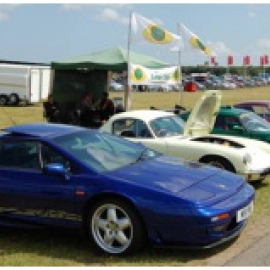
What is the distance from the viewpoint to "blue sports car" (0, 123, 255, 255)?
5.45 metres

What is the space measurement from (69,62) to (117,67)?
5.28 feet

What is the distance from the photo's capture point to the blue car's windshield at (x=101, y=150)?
20.1 feet

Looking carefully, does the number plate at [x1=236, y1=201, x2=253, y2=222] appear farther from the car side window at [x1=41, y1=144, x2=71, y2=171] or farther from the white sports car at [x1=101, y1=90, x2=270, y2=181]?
the white sports car at [x1=101, y1=90, x2=270, y2=181]

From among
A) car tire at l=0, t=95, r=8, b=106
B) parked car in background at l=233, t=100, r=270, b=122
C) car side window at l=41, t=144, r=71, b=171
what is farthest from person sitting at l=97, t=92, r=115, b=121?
car tire at l=0, t=95, r=8, b=106

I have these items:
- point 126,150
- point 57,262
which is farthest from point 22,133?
point 57,262

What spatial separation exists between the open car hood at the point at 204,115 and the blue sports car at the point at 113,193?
4.19 metres

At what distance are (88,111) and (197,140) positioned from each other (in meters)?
7.72

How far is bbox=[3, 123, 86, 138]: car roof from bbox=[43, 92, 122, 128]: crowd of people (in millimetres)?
10244

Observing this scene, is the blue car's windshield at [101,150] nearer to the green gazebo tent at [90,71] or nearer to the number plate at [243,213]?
the number plate at [243,213]

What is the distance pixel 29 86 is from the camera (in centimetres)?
3484

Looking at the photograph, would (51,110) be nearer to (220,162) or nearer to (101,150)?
(220,162)

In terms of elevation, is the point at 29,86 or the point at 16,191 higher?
the point at 29,86

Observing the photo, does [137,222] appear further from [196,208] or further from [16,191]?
[16,191]

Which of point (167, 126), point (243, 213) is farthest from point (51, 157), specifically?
point (167, 126)
